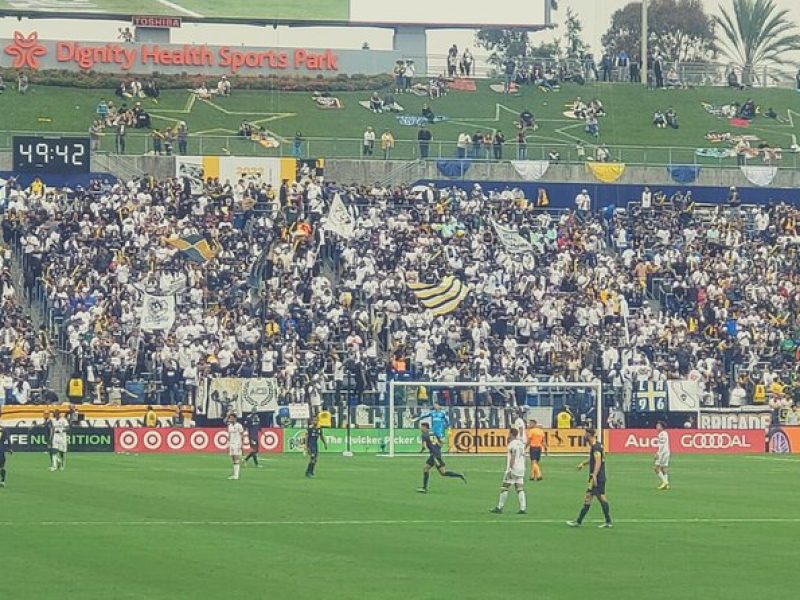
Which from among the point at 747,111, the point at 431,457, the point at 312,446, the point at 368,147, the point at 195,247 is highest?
the point at 747,111

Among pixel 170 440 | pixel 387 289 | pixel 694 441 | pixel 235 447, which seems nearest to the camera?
pixel 235 447

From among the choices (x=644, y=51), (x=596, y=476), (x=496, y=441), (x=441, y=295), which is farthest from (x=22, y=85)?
(x=596, y=476)

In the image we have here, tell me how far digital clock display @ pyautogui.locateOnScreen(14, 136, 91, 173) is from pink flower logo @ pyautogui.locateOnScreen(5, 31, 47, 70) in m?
19.7

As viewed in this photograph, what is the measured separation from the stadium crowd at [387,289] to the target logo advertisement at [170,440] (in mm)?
2074

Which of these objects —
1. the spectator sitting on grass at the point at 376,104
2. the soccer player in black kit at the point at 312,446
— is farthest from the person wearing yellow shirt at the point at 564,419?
the spectator sitting on grass at the point at 376,104

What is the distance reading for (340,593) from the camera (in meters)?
28.2

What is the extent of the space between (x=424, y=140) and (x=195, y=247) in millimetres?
19328

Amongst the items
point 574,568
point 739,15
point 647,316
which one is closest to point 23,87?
point 647,316

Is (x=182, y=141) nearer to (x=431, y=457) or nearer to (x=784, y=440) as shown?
(x=784, y=440)

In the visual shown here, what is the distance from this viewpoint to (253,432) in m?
63.2

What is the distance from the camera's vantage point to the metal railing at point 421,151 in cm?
8669

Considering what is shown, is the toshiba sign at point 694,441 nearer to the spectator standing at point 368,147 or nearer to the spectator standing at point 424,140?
the spectator standing at point 424,140

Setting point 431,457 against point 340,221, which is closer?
point 431,457

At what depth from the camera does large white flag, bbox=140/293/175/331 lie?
239 feet
